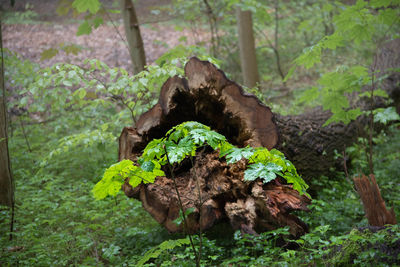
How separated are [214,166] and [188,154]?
104 centimetres

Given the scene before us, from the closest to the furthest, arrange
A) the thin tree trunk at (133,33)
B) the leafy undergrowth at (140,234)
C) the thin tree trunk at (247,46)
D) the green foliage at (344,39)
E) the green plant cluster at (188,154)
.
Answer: the green plant cluster at (188,154)
the leafy undergrowth at (140,234)
the green foliage at (344,39)
the thin tree trunk at (133,33)
the thin tree trunk at (247,46)

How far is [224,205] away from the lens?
2.83 m

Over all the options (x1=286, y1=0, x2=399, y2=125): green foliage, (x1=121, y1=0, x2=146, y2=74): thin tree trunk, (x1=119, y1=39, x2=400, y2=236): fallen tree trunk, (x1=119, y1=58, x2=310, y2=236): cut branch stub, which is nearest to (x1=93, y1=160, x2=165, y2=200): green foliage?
(x1=119, y1=58, x2=310, y2=236): cut branch stub

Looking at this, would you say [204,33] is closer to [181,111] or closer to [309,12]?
[309,12]

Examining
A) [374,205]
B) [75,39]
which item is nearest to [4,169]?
[374,205]

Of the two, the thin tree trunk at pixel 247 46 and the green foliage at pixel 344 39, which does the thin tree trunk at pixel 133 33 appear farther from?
the green foliage at pixel 344 39

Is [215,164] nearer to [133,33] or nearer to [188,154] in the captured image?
[188,154]

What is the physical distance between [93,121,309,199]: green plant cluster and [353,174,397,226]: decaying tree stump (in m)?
1.15

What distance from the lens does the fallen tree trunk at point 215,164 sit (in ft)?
8.54

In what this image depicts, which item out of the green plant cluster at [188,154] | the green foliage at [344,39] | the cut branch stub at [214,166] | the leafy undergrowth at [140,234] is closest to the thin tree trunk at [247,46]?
the leafy undergrowth at [140,234]

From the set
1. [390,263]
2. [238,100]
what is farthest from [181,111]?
[390,263]

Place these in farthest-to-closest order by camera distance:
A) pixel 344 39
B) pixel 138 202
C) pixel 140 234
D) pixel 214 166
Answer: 1. pixel 138 202
2. pixel 344 39
3. pixel 140 234
4. pixel 214 166

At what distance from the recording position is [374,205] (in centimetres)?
282

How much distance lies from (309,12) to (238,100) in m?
A: 7.47
